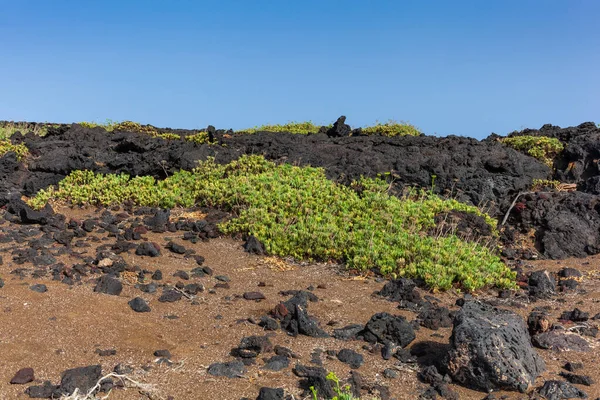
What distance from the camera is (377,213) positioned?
32.1 ft

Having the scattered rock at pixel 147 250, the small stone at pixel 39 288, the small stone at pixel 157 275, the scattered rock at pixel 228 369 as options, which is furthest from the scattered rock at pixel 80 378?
the scattered rock at pixel 147 250

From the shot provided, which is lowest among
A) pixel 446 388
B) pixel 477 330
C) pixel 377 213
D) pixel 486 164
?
pixel 446 388

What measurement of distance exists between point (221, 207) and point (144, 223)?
1.46 metres

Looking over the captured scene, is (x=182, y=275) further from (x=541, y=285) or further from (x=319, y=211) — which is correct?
(x=541, y=285)

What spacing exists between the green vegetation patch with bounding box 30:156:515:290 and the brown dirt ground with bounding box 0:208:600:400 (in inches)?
18.4

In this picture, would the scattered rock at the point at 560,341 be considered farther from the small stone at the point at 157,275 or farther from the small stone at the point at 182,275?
the small stone at the point at 157,275

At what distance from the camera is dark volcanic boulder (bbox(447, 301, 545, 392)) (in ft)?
17.3

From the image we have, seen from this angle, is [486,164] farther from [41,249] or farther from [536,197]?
[41,249]

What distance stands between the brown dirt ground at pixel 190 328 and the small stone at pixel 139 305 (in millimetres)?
69

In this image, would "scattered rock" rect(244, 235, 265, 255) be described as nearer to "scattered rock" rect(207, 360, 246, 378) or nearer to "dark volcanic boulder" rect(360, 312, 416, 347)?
"dark volcanic boulder" rect(360, 312, 416, 347)

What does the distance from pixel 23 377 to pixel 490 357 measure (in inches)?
161

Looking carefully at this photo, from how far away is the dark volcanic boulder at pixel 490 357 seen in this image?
5281mm

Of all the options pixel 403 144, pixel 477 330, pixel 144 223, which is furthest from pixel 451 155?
pixel 477 330

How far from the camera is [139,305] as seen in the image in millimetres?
6652
